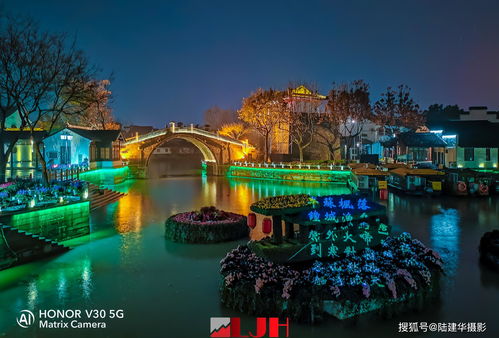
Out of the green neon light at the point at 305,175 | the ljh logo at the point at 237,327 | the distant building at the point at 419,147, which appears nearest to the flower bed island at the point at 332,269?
the ljh logo at the point at 237,327

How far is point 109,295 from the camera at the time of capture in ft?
35.4

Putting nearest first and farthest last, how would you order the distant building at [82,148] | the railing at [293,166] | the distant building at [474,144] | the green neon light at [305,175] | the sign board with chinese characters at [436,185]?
the sign board with chinese characters at [436,185]
the distant building at [474,144]
the green neon light at [305,175]
the distant building at [82,148]
the railing at [293,166]

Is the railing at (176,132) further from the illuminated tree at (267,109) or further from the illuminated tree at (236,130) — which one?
the illuminated tree at (236,130)

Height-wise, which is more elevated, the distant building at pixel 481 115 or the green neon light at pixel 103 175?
the distant building at pixel 481 115

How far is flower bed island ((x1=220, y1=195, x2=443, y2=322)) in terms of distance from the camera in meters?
8.85

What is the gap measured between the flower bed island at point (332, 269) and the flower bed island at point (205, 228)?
490 centimetres

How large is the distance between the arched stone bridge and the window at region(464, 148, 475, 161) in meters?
33.1

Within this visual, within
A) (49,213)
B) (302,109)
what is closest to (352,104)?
(302,109)

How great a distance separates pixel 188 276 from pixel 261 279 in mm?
3802

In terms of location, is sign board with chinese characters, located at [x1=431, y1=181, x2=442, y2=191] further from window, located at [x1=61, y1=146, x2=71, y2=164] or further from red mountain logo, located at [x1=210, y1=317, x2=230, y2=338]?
window, located at [x1=61, y1=146, x2=71, y2=164]

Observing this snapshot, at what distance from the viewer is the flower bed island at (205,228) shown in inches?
653

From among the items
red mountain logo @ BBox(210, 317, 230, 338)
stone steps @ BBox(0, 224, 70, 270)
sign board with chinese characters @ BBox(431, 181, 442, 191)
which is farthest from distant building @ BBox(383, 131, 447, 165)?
red mountain logo @ BBox(210, 317, 230, 338)

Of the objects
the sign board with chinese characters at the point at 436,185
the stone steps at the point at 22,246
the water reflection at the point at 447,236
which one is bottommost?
the water reflection at the point at 447,236

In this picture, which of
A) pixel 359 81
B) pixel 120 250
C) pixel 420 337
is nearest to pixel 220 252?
pixel 120 250
